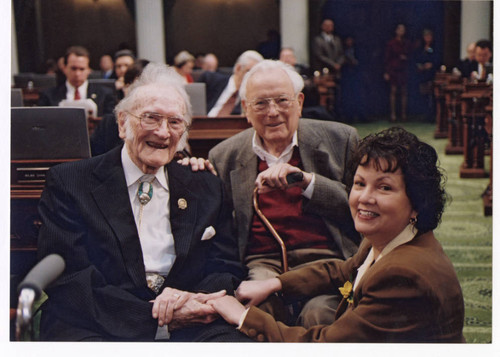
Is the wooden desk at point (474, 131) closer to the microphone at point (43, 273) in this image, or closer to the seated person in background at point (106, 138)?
the seated person in background at point (106, 138)

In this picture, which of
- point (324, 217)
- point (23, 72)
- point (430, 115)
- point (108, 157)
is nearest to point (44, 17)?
point (23, 72)

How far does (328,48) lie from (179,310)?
1.71 metres

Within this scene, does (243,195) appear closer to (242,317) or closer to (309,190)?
(309,190)

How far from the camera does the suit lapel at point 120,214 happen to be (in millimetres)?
1949

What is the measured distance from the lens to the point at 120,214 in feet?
6.47

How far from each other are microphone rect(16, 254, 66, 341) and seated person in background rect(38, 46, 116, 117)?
1.85m

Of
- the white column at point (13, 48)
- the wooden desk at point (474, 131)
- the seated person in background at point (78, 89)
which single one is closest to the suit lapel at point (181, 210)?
the white column at point (13, 48)

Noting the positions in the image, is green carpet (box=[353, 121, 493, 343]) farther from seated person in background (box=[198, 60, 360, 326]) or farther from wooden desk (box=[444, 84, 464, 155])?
seated person in background (box=[198, 60, 360, 326])

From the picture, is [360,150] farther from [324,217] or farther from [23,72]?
[23,72]

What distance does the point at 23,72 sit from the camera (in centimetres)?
268

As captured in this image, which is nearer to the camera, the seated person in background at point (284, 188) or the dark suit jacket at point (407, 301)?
the dark suit jacket at point (407, 301)

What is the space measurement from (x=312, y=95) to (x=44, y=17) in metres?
1.22

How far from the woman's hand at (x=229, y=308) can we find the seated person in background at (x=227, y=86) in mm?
2311

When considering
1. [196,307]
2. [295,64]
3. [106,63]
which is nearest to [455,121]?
[295,64]
